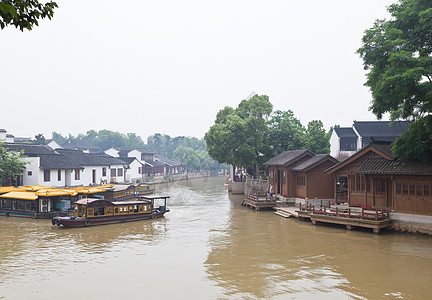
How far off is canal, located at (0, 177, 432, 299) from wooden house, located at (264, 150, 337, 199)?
5.93m

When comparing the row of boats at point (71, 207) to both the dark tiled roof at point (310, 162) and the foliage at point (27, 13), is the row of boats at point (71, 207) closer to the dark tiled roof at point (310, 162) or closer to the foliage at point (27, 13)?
the dark tiled roof at point (310, 162)

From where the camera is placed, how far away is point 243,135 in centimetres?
4384

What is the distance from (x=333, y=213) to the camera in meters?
23.9

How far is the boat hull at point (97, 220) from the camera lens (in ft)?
79.9

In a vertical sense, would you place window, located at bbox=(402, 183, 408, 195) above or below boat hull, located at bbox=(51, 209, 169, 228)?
above

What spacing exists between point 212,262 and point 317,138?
32.9m

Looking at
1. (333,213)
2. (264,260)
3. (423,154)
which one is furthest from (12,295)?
(423,154)

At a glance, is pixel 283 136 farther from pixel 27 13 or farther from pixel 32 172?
pixel 27 13

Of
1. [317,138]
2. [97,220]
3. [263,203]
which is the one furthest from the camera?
[317,138]

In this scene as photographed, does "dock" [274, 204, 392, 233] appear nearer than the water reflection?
No

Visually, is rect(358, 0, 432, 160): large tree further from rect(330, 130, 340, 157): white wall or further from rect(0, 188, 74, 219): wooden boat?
rect(330, 130, 340, 157): white wall

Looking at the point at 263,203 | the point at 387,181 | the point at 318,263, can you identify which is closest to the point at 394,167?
the point at 387,181

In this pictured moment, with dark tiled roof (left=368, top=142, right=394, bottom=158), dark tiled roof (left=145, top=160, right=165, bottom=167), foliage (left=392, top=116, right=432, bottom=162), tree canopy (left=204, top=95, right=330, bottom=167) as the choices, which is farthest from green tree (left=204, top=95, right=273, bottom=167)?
dark tiled roof (left=145, top=160, right=165, bottom=167)

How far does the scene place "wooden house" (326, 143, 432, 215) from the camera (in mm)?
20859
